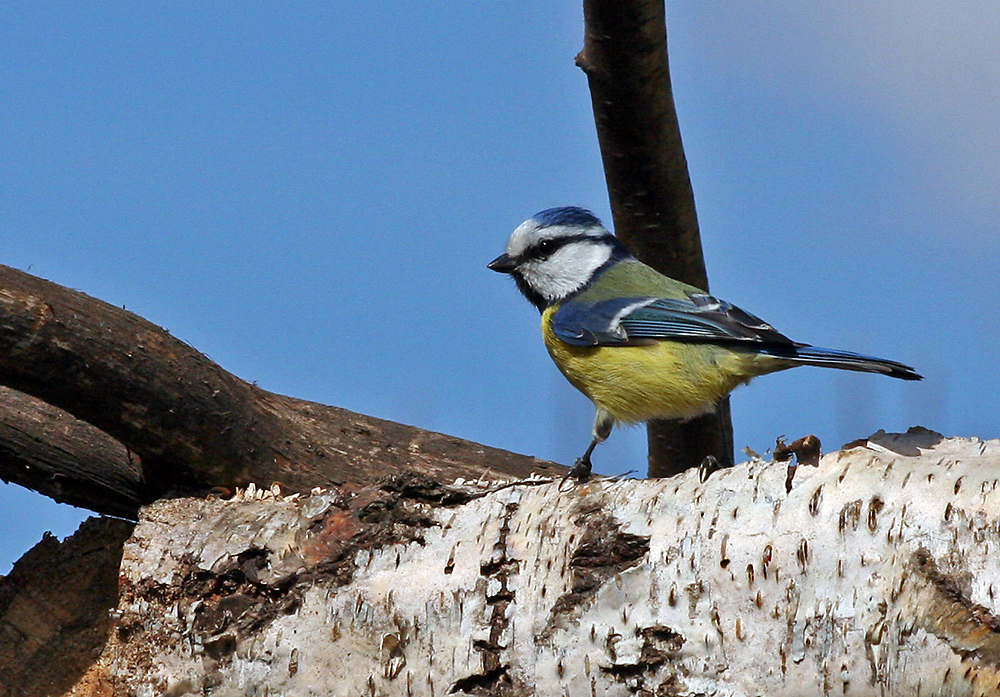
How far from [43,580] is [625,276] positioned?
2230mm

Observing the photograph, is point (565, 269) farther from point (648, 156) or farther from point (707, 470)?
point (707, 470)

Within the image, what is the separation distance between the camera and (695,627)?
229 cm

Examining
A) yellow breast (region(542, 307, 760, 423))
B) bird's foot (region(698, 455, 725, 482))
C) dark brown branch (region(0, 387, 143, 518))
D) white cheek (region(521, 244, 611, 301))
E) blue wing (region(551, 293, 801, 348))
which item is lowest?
bird's foot (region(698, 455, 725, 482))

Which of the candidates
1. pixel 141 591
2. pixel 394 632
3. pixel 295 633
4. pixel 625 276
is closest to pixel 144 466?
pixel 141 591

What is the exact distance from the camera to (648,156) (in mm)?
3436

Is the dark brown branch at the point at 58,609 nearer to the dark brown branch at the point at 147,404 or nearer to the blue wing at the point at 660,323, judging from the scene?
the dark brown branch at the point at 147,404

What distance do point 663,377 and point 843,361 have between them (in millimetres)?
573

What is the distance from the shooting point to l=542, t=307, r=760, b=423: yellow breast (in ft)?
10.9

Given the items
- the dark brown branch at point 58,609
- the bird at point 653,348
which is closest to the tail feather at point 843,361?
the bird at point 653,348

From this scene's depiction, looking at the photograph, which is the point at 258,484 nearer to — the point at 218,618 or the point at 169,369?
the point at 169,369

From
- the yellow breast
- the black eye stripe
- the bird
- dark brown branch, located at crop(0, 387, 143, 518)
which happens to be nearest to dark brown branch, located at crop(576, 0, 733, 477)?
the bird

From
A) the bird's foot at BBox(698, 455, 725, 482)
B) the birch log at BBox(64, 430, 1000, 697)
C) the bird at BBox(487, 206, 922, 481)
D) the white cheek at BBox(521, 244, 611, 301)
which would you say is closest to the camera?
the birch log at BBox(64, 430, 1000, 697)

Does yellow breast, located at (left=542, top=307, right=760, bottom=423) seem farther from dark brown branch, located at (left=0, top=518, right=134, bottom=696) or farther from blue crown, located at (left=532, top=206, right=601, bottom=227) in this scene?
dark brown branch, located at (left=0, top=518, right=134, bottom=696)

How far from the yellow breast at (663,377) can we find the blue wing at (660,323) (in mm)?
37
